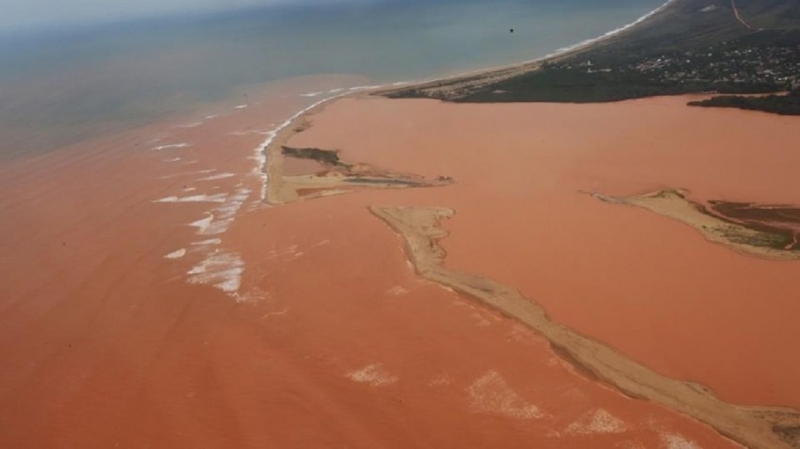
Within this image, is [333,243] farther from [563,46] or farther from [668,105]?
[563,46]

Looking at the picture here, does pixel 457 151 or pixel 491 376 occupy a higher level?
pixel 457 151

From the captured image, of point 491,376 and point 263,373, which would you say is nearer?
point 491,376

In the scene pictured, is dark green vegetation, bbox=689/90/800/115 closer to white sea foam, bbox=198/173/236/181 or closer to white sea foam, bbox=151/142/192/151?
white sea foam, bbox=198/173/236/181

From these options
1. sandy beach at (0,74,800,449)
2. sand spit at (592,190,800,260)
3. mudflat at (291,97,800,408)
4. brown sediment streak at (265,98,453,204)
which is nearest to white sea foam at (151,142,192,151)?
sandy beach at (0,74,800,449)

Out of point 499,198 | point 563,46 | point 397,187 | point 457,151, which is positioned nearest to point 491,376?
point 499,198

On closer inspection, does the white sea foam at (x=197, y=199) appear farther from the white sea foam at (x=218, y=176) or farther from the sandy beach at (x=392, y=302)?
the white sea foam at (x=218, y=176)

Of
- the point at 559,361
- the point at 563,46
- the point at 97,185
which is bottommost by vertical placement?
the point at 559,361
